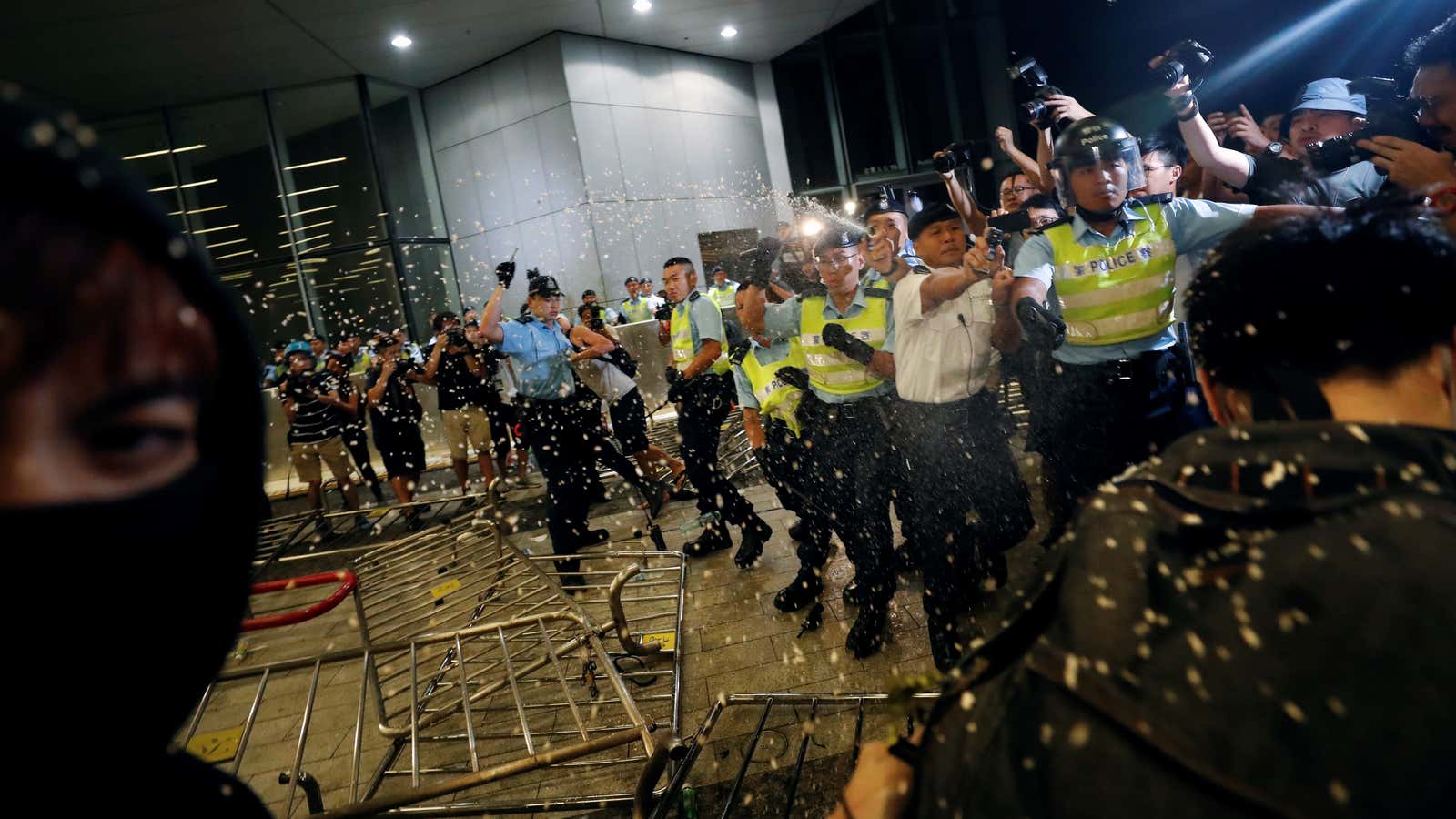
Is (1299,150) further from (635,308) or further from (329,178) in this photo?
(329,178)

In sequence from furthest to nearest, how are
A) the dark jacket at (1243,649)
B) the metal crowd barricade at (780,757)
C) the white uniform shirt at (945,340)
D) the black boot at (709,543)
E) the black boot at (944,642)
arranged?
the black boot at (709,543)
the white uniform shirt at (945,340)
the black boot at (944,642)
the metal crowd barricade at (780,757)
the dark jacket at (1243,649)

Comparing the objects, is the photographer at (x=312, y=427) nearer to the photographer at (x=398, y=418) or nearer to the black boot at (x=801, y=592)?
the photographer at (x=398, y=418)

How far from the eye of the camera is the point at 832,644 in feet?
11.9

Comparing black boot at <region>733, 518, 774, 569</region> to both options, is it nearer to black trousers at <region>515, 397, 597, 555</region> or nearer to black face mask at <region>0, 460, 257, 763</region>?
black trousers at <region>515, 397, 597, 555</region>

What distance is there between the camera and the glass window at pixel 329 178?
13.6 meters

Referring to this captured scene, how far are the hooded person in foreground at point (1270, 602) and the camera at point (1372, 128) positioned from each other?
240cm

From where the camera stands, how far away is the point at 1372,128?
9.24ft

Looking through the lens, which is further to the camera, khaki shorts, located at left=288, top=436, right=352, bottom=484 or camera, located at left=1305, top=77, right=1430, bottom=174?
khaki shorts, located at left=288, top=436, right=352, bottom=484

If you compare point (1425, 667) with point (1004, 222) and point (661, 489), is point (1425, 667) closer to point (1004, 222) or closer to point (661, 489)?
point (1004, 222)

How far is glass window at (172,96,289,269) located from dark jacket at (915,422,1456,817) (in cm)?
1582

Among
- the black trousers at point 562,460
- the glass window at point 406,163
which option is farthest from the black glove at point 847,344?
the glass window at point 406,163

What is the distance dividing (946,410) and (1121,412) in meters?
0.72

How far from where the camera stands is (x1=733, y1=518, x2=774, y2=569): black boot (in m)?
4.88

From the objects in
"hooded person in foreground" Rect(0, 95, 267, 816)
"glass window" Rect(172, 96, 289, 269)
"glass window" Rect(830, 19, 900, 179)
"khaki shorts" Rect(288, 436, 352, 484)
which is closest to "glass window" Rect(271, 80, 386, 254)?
"glass window" Rect(172, 96, 289, 269)
